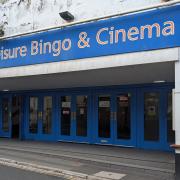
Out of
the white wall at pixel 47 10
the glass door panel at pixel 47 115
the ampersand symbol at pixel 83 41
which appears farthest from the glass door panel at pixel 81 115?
the ampersand symbol at pixel 83 41

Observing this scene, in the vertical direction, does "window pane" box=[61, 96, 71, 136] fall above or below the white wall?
below

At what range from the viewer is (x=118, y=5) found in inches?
421

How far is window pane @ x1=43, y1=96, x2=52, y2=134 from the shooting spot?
1552 cm

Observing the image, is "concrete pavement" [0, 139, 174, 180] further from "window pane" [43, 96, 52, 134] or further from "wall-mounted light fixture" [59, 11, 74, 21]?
"wall-mounted light fixture" [59, 11, 74, 21]

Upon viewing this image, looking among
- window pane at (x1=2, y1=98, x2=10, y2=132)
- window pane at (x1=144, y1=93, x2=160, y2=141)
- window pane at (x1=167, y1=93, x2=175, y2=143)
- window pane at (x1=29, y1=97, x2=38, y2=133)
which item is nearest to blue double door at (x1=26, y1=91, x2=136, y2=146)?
window pane at (x1=29, y1=97, x2=38, y2=133)

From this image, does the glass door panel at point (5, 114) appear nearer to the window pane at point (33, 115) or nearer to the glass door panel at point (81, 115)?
the window pane at point (33, 115)

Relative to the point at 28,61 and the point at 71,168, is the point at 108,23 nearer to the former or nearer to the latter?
the point at 28,61

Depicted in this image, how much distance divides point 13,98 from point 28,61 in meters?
5.35

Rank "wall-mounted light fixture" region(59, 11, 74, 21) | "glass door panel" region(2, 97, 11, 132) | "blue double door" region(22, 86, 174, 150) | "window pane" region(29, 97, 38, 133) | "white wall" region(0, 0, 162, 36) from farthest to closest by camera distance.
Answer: "glass door panel" region(2, 97, 11, 132) < "window pane" region(29, 97, 38, 133) < "blue double door" region(22, 86, 174, 150) < "wall-mounted light fixture" region(59, 11, 74, 21) < "white wall" region(0, 0, 162, 36)

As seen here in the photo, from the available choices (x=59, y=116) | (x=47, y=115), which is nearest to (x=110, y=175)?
(x=59, y=116)

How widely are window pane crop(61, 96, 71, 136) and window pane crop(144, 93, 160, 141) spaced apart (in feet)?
11.0

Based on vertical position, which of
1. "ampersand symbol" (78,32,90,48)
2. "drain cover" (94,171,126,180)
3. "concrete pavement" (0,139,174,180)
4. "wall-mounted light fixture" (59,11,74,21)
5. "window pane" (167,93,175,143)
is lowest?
"drain cover" (94,171,126,180)

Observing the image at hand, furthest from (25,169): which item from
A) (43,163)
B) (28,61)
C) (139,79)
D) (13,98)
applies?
(13,98)

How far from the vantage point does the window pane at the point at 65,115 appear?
14.8m
